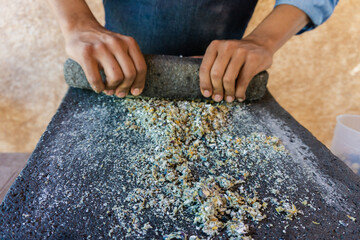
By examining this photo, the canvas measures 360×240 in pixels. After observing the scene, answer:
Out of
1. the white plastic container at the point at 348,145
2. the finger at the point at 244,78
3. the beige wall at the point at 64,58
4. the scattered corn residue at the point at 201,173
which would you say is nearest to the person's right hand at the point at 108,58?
the scattered corn residue at the point at 201,173

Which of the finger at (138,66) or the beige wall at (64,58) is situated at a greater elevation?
the finger at (138,66)

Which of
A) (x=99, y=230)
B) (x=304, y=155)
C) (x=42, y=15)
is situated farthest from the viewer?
(x=42, y=15)

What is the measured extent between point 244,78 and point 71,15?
65cm

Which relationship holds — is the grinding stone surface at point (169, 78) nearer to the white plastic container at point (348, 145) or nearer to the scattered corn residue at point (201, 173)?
the scattered corn residue at point (201, 173)

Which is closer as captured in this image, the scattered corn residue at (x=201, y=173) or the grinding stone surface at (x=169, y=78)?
the scattered corn residue at (x=201, y=173)

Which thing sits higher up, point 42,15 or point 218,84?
point 218,84

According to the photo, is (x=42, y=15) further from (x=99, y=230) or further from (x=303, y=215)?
(x=303, y=215)

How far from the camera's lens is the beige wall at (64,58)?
1.79 metres

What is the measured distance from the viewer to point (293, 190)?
0.67m

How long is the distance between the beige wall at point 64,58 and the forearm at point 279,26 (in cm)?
82

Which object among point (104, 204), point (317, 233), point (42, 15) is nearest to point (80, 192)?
point (104, 204)

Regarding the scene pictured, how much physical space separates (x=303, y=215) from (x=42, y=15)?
6.15ft

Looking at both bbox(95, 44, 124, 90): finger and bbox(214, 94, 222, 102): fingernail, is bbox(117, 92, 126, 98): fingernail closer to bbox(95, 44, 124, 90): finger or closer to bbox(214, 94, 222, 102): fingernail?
bbox(95, 44, 124, 90): finger

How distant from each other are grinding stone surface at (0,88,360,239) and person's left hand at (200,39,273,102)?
137mm
